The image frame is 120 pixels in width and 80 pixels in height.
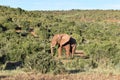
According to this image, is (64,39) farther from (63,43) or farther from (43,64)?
(43,64)

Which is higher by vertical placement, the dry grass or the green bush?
the green bush

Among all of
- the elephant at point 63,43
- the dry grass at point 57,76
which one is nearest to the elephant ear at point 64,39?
the elephant at point 63,43

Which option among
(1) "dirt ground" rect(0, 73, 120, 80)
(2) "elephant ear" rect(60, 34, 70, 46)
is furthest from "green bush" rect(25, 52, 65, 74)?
(2) "elephant ear" rect(60, 34, 70, 46)

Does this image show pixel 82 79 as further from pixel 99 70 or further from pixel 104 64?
pixel 104 64

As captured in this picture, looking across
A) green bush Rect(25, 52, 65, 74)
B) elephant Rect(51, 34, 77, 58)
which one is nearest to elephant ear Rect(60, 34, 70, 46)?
elephant Rect(51, 34, 77, 58)

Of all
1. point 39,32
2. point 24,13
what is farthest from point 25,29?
point 24,13

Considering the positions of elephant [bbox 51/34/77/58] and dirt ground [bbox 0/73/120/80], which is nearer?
dirt ground [bbox 0/73/120/80]

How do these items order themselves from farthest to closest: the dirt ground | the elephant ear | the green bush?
the elephant ear
the green bush
the dirt ground

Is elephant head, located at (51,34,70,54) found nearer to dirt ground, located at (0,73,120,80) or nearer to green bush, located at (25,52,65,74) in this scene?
green bush, located at (25,52,65,74)

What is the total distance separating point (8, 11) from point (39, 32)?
2255 centimetres

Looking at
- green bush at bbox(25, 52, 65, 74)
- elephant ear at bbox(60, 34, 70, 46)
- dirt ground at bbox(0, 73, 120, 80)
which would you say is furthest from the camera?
elephant ear at bbox(60, 34, 70, 46)

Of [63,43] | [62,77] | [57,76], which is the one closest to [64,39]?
[63,43]

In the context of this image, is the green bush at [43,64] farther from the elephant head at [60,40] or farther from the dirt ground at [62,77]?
the elephant head at [60,40]

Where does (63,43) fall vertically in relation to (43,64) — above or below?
below
